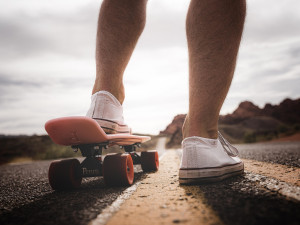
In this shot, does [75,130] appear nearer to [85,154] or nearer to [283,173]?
[85,154]

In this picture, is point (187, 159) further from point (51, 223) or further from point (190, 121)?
point (51, 223)

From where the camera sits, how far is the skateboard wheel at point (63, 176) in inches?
60.7

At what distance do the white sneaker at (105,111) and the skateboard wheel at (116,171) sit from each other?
252 mm

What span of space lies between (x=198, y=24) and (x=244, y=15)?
31cm

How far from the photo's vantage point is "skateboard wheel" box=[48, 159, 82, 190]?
1.54 metres

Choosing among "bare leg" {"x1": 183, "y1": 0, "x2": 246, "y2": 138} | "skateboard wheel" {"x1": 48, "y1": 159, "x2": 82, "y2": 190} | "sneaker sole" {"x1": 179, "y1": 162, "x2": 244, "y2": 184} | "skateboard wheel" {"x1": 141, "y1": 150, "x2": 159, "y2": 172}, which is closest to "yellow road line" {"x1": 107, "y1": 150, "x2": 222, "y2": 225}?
"sneaker sole" {"x1": 179, "y1": 162, "x2": 244, "y2": 184}

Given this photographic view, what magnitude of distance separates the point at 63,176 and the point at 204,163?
92 centimetres

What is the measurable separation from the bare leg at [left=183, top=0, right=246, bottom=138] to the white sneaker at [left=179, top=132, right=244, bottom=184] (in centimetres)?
6

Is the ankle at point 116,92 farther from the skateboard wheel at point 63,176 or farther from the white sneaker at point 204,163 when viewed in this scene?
the white sneaker at point 204,163

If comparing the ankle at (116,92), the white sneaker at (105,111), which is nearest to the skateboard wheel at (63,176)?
the white sneaker at (105,111)

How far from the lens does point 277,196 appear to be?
869 millimetres

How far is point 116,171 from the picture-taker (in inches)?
57.4

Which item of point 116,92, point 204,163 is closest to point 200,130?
point 204,163

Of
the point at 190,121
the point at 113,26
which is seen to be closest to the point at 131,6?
the point at 113,26
